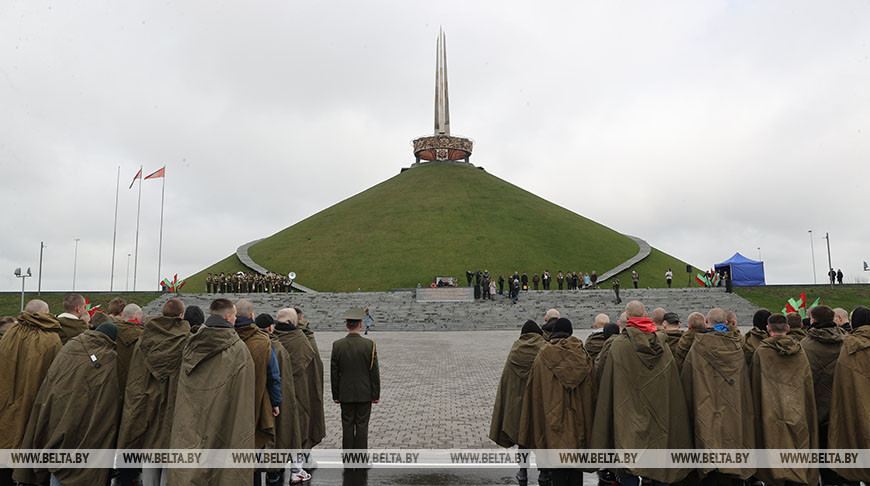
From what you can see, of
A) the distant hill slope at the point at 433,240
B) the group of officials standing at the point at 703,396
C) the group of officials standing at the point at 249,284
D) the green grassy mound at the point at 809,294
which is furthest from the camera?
the distant hill slope at the point at 433,240

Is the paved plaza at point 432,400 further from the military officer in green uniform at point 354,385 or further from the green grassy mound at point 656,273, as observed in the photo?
the green grassy mound at point 656,273

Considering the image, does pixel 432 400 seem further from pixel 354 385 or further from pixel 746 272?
pixel 746 272

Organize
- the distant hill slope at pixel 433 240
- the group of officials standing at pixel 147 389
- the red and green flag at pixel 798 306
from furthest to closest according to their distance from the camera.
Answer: the distant hill slope at pixel 433 240 < the red and green flag at pixel 798 306 < the group of officials standing at pixel 147 389

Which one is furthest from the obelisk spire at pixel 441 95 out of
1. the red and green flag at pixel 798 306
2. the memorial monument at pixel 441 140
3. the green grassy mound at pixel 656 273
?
the red and green flag at pixel 798 306

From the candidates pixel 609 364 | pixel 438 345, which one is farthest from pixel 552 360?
pixel 438 345

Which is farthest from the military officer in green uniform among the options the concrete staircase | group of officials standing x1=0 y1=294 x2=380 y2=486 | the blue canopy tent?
the blue canopy tent

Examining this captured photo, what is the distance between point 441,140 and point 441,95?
6026mm

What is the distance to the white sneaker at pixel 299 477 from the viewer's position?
591 centimetres

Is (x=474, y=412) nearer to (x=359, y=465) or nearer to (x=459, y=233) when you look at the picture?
(x=359, y=465)

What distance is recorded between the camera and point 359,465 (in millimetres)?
6355

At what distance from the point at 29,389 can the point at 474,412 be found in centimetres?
634

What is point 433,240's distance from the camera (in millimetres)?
54969

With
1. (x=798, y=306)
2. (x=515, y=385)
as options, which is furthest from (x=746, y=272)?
(x=515, y=385)

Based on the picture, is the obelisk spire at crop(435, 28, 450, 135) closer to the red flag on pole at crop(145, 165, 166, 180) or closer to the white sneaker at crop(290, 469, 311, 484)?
the red flag on pole at crop(145, 165, 166, 180)
